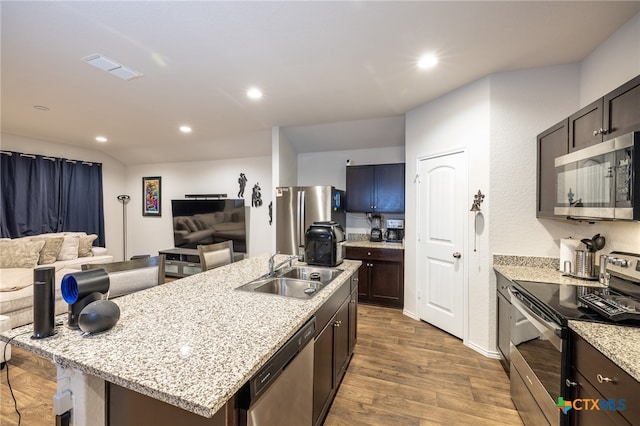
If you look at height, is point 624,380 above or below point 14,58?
below

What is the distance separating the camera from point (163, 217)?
631cm

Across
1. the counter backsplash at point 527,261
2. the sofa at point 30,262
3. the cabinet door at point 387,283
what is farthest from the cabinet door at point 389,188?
the sofa at point 30,262

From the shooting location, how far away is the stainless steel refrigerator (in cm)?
407

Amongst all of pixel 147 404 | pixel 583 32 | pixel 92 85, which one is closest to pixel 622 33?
pixel 583 32

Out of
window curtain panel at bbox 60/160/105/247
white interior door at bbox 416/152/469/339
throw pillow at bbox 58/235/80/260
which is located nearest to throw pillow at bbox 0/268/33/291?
throw pillow at bbox 58/235/80/260

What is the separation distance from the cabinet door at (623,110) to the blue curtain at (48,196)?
7.68 m

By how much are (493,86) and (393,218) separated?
237 centimetres

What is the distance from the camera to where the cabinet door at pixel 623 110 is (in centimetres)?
142

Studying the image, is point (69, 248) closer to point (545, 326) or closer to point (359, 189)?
point (359, 189)


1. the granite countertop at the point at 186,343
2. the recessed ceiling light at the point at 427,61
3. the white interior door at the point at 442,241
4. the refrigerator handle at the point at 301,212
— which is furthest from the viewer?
the refrigerator handle at the point at 301,212

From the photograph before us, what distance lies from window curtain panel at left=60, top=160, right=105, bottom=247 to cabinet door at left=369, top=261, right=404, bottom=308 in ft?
19.7

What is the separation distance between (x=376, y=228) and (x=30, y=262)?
5250 mm

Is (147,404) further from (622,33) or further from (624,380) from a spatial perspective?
(622,33)

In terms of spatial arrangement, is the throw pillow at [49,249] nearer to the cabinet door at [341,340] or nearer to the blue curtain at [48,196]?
the blue curtain at [48,196]
